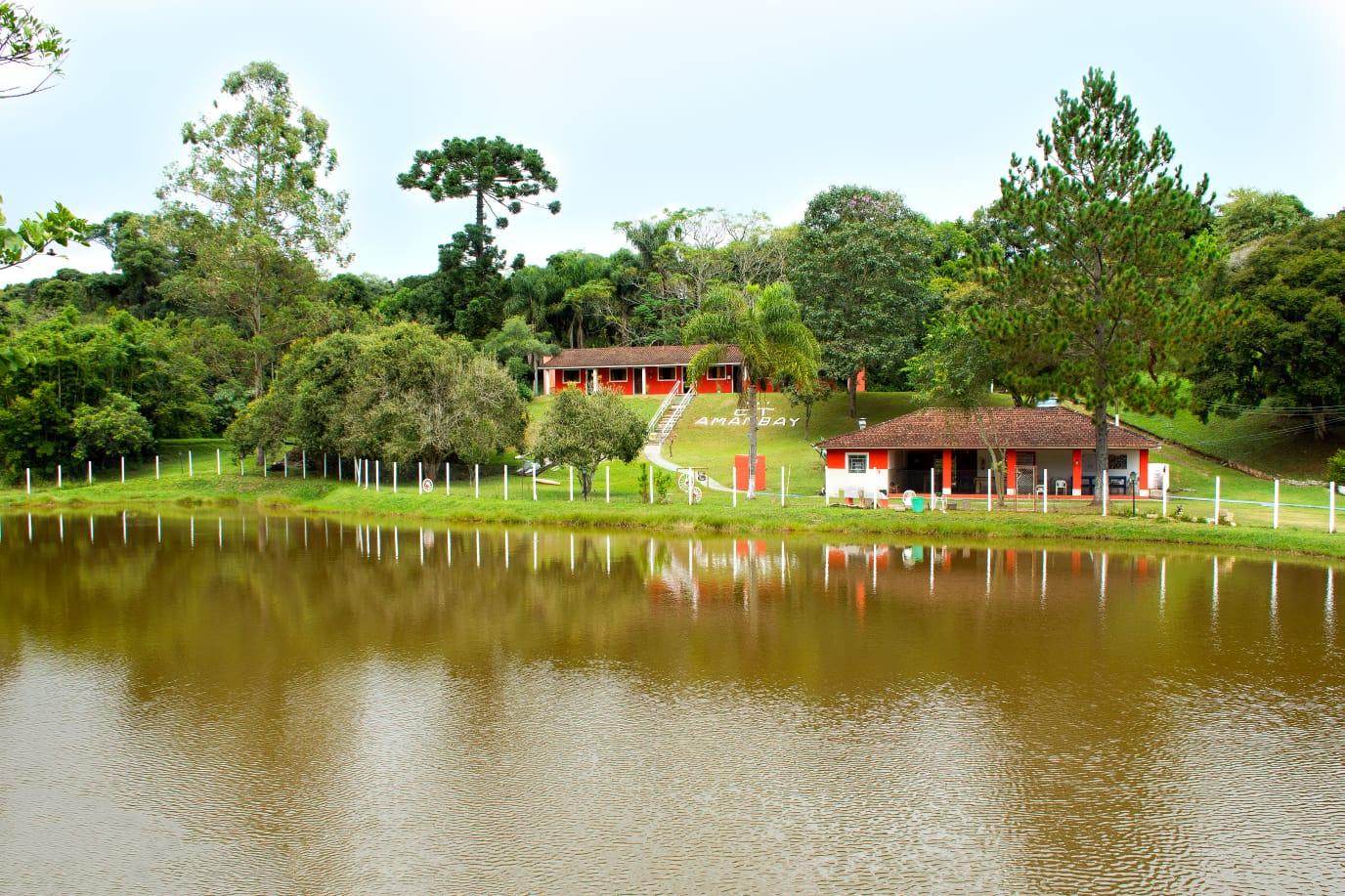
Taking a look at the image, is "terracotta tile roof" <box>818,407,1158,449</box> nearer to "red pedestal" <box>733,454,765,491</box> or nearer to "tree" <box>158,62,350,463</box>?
"red pedestal" <box>733,454,765,491</box>

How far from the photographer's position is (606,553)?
23.0m

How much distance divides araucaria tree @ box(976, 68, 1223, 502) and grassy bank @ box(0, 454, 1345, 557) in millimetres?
4397

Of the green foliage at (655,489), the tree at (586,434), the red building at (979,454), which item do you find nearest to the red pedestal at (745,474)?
the red building at (979,454)

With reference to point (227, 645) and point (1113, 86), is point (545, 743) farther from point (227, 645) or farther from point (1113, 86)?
point (1113, 86)

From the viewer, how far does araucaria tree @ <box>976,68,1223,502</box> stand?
2542 centimetres

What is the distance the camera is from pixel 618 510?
1125 inches

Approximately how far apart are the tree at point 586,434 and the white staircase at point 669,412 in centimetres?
1346

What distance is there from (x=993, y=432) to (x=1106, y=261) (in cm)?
821

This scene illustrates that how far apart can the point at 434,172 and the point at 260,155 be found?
44.4 feet

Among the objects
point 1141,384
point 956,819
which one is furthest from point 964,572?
point 956,819

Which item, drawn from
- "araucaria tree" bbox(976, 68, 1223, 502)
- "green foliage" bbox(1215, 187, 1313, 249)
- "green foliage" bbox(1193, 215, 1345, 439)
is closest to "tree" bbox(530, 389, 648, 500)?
"araucaria tree" bbox(976, 68, 1223, 502)

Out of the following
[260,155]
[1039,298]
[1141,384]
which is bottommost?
[1141,384]

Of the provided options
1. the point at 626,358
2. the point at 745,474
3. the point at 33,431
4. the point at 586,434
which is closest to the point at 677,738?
the point at 586,434

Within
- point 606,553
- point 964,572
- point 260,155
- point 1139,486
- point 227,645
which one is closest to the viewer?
point 227,645
